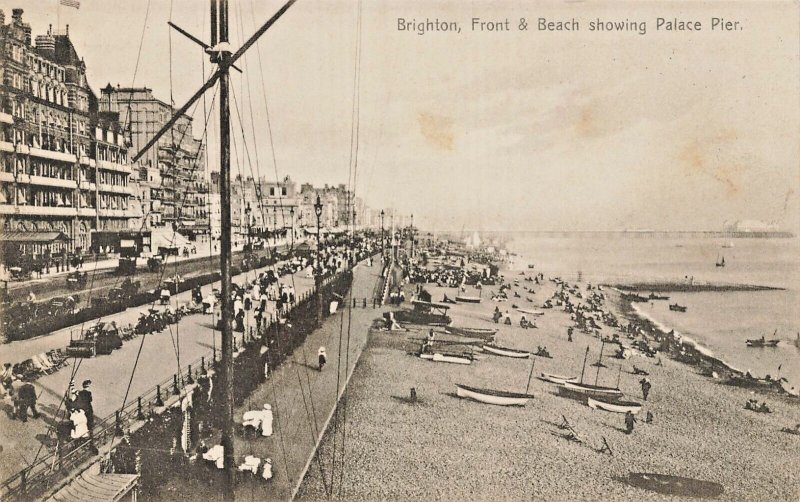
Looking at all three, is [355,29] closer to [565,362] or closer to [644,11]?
[644,11]

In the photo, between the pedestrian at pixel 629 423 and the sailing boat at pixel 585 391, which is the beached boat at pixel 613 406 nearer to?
the sailing boat at pixel 585 391

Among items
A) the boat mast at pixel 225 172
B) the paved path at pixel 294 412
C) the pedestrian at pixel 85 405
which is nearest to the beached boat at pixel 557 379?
the paved path at pixel 294 412

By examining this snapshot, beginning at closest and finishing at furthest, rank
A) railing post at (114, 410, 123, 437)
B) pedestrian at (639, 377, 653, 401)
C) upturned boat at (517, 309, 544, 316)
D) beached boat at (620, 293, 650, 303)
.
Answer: railing post at (114, 410, 123, 437)
pedestrian at (639, 377, 653, 401)
upturned boat at (517, 309, 544, 316)
beached boat at (620, 293, 650, 303)

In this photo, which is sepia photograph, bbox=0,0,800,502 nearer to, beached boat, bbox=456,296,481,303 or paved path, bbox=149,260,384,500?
paved path, bbox=149,260,384,500

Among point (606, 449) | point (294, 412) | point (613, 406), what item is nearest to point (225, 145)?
point (294, 412)

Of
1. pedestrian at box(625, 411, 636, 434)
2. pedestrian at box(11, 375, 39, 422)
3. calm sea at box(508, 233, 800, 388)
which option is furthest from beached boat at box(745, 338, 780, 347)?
pedestrian at box(11, 375, 39, 422)

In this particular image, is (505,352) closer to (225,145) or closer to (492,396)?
(492,396)
